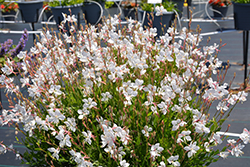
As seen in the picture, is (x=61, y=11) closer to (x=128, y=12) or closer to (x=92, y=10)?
(x=92, y=10)

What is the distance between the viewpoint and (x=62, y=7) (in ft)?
15.4

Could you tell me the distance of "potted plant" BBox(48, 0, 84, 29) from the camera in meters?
4.72

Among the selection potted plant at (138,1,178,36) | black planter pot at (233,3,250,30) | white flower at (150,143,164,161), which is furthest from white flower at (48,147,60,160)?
black planter pot at (233,3,250,30)

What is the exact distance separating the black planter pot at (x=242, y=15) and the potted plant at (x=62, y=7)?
263 cm

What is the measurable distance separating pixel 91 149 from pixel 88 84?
36cm

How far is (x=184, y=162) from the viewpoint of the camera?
1.54 meters

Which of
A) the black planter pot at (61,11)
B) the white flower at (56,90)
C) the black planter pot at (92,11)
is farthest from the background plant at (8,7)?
the white flower at (56,90)

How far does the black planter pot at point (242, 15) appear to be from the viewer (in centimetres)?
339

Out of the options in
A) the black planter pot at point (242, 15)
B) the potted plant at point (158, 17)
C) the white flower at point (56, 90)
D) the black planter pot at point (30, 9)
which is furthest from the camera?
the black planter pot at point (30, 9)

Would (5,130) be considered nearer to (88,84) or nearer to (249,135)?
(88,84)

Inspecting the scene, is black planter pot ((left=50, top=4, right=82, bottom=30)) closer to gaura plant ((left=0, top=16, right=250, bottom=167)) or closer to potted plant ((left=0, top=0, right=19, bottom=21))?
gaura plant ((left=0, top=16, right=250, bottom=167))

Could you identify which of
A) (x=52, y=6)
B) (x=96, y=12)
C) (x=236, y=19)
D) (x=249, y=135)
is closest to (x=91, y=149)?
(x=249, y=135)

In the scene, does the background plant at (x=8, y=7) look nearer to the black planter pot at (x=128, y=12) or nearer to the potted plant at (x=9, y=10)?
the potted plant at (x=9, y=10)

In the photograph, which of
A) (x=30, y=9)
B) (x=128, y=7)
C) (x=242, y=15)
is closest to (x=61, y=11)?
(x=30, y=9)
